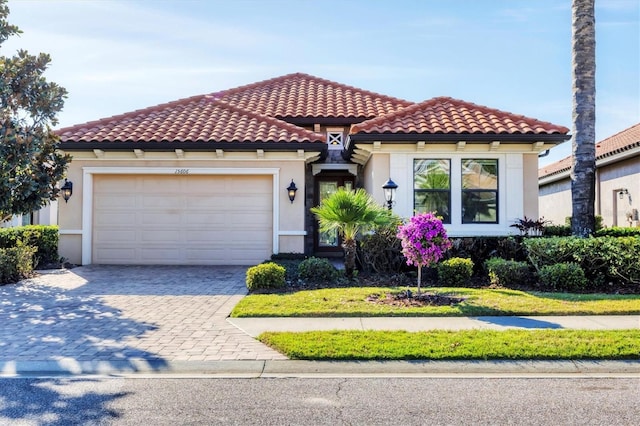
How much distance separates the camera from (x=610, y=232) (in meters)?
13.4

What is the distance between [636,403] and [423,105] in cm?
1089

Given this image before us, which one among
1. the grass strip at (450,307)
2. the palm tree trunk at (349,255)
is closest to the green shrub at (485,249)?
the grass strip at (450,307)

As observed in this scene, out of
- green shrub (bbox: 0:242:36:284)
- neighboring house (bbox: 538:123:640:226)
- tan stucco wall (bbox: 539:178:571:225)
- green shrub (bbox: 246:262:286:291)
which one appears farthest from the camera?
tan stucco wall (bbox: 539:178:571:225)

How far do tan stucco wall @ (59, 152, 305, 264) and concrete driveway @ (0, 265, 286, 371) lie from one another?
175 cm

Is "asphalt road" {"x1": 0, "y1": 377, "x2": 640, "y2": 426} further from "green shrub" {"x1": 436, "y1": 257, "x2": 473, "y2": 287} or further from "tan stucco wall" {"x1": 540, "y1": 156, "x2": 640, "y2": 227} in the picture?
"tan stucco wall" {"x1": 540, "y1": 156, "x2": 640, "y2": 227}

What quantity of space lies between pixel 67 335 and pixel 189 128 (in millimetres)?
8292

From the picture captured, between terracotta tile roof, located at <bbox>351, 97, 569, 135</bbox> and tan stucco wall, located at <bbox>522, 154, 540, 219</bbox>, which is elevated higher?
terracotta tile roof, located at <bbox>351, 97, 569, 135</bbox>

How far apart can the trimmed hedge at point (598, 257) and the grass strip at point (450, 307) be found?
84cm

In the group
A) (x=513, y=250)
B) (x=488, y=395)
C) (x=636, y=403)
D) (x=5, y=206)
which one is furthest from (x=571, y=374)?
(x=5, y=206)

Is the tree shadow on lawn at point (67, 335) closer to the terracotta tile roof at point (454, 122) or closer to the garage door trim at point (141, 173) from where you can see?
A: the garage door trim at point (141, 173)

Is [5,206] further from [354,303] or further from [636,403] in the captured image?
[636,403]

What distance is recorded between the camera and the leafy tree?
31.9ft

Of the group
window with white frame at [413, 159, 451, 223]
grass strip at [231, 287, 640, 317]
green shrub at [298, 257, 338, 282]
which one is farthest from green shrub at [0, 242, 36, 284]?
window with white frame at [413, 159, 451, 223]

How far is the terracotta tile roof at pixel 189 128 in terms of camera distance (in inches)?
498
